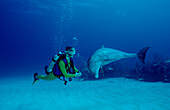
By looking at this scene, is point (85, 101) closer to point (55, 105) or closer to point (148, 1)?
point (55, 105)

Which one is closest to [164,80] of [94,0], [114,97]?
[114,97]

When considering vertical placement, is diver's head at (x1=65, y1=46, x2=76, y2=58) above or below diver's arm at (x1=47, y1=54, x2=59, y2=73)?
above

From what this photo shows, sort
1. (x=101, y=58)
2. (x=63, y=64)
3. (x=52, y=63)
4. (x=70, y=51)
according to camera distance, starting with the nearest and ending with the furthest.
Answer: (x=63, y=64) → (x=70, y=51) → (x=52, y=63) → (x=101, y=58)

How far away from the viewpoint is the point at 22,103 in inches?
292

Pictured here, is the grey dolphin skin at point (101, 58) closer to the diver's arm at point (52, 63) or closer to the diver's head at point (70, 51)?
the diver's head at point (70, 51)

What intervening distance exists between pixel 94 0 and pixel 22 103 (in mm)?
32858

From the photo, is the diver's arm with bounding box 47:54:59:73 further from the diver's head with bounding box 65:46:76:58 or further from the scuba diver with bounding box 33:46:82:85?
the diver's head with bounding box 65:46:76:58

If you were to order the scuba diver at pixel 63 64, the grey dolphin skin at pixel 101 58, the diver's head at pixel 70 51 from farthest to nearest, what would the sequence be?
the grey dolphin skin at pixel 101 58
the diver's head at pixel 70 51
the scuba diver at pixel 63 64

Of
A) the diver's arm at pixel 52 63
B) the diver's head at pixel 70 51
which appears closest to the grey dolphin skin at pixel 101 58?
the diver's head at pixel 70 51

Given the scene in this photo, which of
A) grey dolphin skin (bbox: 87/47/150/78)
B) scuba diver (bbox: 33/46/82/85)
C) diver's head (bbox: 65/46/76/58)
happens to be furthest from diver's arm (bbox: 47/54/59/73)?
grey dolphin skin (bbox: 87/47/150/78)

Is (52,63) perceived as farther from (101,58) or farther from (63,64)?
(101,58)

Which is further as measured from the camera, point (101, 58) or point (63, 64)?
point (101, 58)

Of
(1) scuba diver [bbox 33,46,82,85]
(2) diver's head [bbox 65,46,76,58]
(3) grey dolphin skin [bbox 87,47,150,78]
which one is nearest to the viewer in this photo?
(1) scuba diver [bbox 33,46,82,85]

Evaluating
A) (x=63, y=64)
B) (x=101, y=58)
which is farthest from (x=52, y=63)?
(x=101, y=58)
